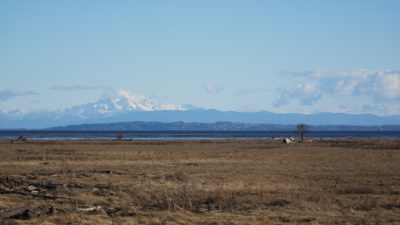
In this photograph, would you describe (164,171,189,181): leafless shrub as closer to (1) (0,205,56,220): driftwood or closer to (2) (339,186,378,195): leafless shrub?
(2) (339,186,378,195): leafless shrub

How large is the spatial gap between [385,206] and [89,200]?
10.2m

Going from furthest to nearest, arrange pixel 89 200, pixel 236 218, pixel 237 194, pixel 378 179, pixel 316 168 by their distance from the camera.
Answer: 1. pixel 316 168
2. pixel 378 179
3. pixel 237 194
4. pixel 89 200
5. pixel 236 218

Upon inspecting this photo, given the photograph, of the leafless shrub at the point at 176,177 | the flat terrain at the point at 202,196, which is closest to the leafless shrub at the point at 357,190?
the flat terrain at the point at 202,196

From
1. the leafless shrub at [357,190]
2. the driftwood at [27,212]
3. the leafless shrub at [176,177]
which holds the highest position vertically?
the leafless shrub at [176,177]

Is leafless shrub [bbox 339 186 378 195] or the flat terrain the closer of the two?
the flat terrain

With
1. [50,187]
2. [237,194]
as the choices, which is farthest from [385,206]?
[50,187]

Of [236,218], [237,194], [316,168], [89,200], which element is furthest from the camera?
[316,168]

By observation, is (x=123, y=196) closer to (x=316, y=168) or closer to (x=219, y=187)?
(x=219, y=187)

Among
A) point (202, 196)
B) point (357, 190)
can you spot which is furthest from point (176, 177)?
point (357, 190)

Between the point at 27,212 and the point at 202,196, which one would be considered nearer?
the point at 27,212

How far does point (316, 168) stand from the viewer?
116ft

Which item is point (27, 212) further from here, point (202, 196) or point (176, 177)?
point (176, 177)

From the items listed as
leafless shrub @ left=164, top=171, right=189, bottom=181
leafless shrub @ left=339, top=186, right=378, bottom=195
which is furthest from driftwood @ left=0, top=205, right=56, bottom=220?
leafless shrub @ left=339, top=186, right=378, bottom=195

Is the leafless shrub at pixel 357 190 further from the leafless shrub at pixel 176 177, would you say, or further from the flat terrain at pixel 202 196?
the leafless shrub at pixel 176 177
